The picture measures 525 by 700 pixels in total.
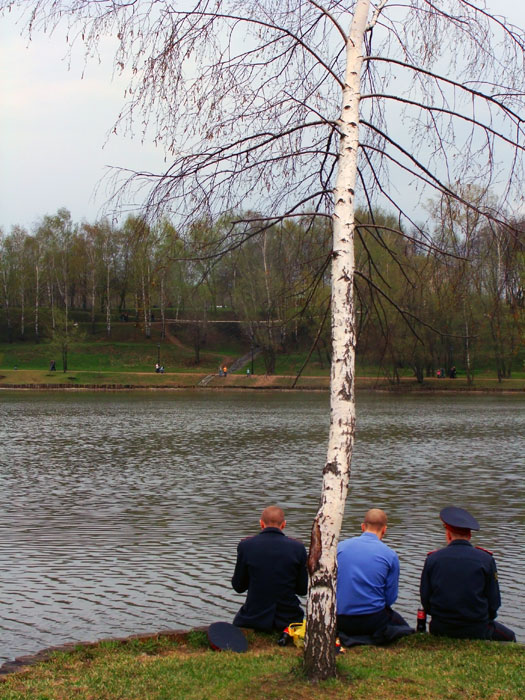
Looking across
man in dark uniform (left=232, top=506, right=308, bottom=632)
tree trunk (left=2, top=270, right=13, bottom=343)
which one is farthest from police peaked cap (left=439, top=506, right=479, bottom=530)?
tree trunk (left=2, top=270, right=13, bottom=343)

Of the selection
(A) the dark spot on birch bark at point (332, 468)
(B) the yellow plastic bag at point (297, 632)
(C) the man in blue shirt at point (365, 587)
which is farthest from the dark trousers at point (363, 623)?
(A) the dark spot on birch bark at point (332, 468)

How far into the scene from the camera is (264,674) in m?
6.30

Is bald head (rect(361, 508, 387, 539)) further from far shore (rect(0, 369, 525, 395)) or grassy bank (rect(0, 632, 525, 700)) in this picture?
far shore (rect(0, 369, 525, 395))

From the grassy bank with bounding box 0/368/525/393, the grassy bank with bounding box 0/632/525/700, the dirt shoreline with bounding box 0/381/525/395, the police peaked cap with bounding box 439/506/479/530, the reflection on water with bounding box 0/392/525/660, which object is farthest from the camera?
the grassy bank with bounding box 0/368/525/393

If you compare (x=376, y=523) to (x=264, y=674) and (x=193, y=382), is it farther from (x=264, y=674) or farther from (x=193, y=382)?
(x=193, y=382)

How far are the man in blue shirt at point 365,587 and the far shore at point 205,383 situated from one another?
190ft

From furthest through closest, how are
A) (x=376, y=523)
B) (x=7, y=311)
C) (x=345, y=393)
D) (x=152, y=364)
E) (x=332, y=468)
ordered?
(x=7, y=311) < (x=152, y=364) < (x=376, y=523) < (x=345, y=393) < (x=332, y=468)

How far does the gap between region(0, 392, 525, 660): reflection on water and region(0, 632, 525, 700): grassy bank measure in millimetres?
1766

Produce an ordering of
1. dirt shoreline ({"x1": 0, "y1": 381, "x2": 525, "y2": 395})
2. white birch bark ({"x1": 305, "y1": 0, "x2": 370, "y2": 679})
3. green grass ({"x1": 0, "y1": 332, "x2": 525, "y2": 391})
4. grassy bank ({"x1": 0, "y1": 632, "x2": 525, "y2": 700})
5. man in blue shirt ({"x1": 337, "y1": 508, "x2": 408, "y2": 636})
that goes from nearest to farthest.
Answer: grassy bank ({"x1": 0, "y1": 632, "x2": 525, "y2": 700}) → white birch bark ({"x1": 305, "y1": 0, "x2": 370, "y2": 679}) → man in blue shirt ({"x1": 337, "y1": 508, "x2": 408, "y2": 636}) → dirt shoreline ({"x1": 0, "y1": 381, "x2": 525, "y2": 395}) → green grass ({"x1": 0, "y1": 332, "x2": 525, "y2": 391})

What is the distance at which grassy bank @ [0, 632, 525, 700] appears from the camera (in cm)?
588

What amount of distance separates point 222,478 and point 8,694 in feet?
50.3

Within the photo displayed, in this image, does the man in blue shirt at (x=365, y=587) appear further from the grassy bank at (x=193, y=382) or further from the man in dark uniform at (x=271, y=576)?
→ the grassy bank at (x=193, y=382)

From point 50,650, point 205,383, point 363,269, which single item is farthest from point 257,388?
point 50,650

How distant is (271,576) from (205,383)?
68744mm
